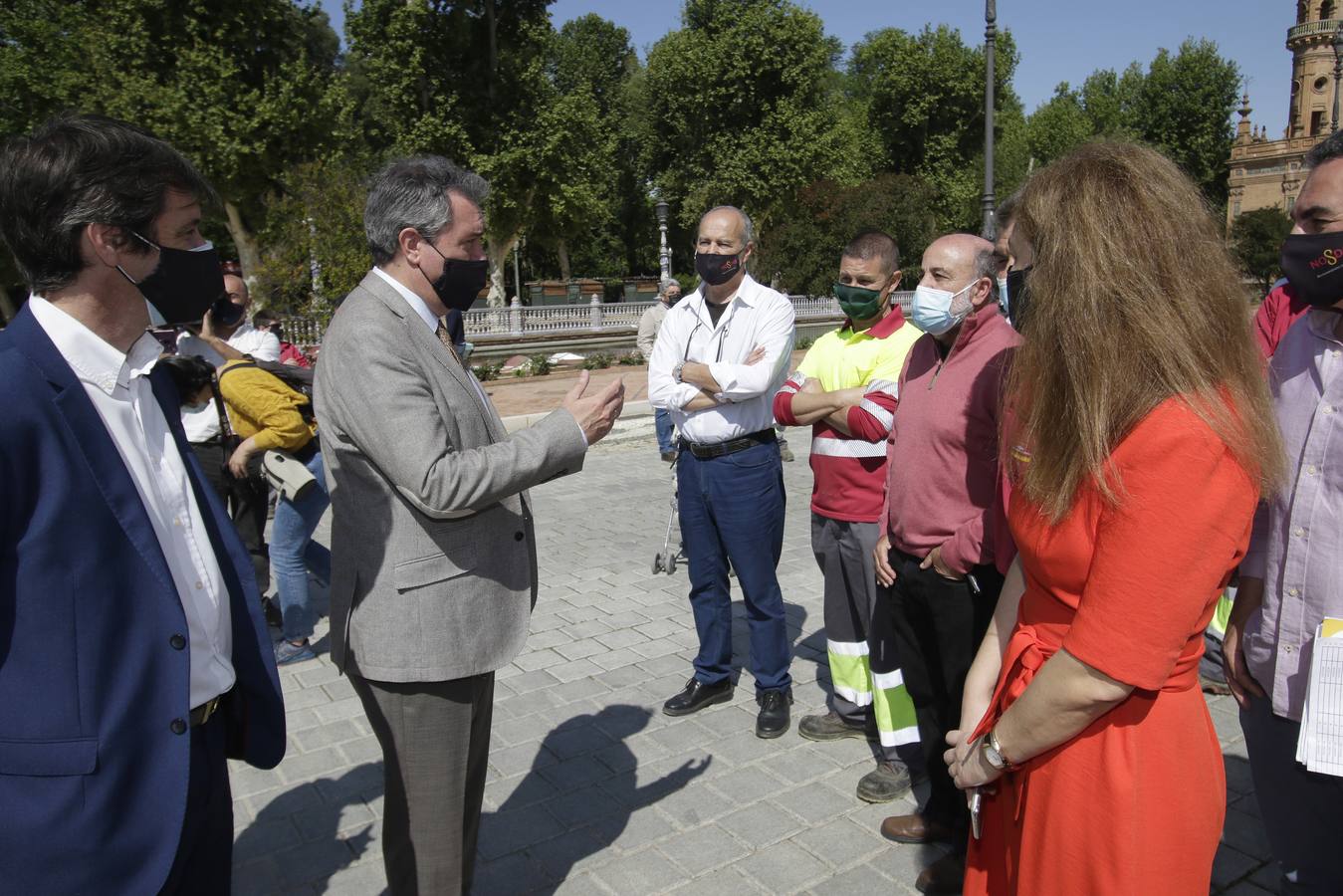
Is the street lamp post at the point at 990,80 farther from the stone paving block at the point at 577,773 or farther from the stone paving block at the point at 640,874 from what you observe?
the stone paving block at the point at 640,874

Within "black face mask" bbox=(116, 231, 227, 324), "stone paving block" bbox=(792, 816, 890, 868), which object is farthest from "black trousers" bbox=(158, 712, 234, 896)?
"stone paving block" bbox=(792, 816, 890, 868)

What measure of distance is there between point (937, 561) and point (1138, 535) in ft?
4.82

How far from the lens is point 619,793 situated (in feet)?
12.7

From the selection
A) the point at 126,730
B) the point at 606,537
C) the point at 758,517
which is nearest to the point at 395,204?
the point at 126,730

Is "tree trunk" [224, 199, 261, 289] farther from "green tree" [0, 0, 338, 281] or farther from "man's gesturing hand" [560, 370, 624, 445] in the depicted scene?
"man's gesturing hand" [560, 370, 624, 445]

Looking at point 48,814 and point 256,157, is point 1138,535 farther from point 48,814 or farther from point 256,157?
point 256,157

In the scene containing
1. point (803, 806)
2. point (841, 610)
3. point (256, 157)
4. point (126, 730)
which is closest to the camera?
point (126, 730)

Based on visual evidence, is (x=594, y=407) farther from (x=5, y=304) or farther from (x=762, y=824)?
(x=5, y=304)

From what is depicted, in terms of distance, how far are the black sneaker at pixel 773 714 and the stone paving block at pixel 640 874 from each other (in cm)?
103

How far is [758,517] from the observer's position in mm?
4379

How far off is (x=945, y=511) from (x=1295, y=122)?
69926mm

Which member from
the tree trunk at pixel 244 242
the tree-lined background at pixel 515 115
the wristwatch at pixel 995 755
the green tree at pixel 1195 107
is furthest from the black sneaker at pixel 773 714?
Answer: the green tree at pixel 1195 107

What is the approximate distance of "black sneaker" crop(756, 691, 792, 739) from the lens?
14.2 ft

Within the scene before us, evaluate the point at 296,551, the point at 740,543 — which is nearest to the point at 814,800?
the point at 740,543
